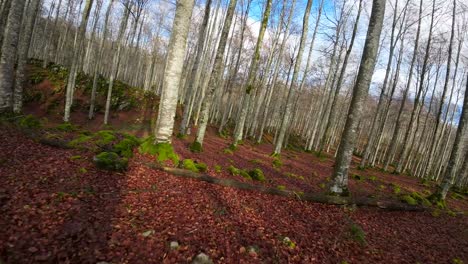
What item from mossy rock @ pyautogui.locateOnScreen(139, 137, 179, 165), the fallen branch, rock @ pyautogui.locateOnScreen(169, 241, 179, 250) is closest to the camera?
rock @ pyautogui.locateOnScreen(169, 241, 179, 250)

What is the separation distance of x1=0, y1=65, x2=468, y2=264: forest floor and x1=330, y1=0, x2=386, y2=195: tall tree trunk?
2.64 ft

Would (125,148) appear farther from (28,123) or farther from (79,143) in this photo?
(28,123)

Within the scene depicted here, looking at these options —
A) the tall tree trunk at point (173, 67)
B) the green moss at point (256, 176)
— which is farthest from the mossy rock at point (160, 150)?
the green moss at point (256, 176)

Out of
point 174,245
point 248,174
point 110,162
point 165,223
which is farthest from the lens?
point 248,174

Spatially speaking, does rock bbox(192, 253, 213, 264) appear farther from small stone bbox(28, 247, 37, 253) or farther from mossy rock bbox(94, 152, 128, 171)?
mossy rock bbox(94, 152, 128, 171)

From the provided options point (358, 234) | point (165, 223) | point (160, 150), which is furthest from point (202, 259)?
point (160, 150)

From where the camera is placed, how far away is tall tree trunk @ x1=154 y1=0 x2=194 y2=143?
6.30 meters

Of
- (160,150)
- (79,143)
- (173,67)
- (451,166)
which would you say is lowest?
(79,143)

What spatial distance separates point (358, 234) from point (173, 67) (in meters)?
5.82

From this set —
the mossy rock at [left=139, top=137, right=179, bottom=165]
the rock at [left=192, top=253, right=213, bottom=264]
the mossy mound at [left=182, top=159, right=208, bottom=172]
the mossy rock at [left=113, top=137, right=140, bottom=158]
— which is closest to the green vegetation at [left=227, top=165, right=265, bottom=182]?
the mossy mound at [left=182, top=159, right=208, bottom=172]

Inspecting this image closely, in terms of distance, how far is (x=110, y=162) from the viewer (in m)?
5.20

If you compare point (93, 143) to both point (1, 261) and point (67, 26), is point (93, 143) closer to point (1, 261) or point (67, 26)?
point (1, 261)

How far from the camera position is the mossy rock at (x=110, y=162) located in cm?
512

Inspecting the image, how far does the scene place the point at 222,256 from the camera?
3203 mm
